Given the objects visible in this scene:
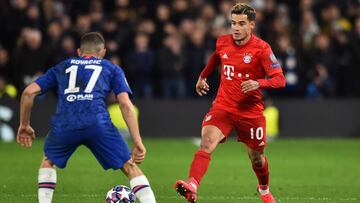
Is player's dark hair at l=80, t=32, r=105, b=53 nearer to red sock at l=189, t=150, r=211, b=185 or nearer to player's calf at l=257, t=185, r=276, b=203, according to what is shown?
red sock at l=189, t=150, r=211, b=185

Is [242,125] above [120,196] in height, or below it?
above

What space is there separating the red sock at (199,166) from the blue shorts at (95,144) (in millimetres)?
1182

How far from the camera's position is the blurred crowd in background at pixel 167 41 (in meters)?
19.5

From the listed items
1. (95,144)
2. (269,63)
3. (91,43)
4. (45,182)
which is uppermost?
(91,43)

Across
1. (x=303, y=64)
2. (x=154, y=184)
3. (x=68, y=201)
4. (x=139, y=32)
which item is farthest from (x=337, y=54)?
(x=68, y=201)

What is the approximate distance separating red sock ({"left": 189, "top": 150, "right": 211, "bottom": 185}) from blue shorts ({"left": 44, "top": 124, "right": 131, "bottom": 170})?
46.5 inches

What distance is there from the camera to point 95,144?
8.86m

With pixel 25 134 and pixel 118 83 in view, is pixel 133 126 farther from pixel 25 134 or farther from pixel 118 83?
pixel 25 134

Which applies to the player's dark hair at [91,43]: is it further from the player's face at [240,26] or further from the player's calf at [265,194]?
the player's calf at [265,194]

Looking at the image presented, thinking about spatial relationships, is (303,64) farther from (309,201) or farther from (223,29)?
(309,201)

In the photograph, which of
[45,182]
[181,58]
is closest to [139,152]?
[45,182]

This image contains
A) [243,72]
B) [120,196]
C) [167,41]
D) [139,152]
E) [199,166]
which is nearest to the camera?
[139,152]

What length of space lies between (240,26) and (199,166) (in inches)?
63.5

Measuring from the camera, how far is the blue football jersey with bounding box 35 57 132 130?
884 centimetres
